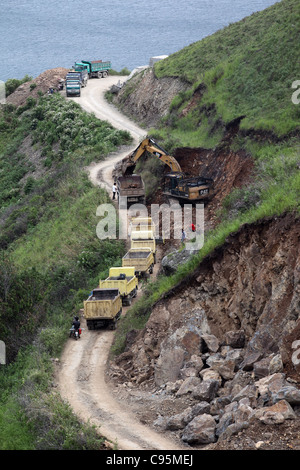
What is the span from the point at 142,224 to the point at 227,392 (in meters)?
20.6

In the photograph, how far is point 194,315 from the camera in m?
22.6

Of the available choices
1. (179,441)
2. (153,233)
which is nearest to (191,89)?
(153,233)

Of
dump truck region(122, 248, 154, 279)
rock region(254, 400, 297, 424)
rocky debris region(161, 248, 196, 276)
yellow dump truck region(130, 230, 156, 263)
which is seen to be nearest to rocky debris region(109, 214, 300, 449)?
rock region(254, 400, 297, 424)

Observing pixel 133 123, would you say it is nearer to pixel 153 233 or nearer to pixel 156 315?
pixel 153 233

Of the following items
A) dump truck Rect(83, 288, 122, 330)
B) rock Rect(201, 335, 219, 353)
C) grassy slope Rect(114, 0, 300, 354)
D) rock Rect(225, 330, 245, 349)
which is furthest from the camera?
dump truck Rect(83, 288, 122, 330)

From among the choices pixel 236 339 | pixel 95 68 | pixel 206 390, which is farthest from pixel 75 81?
pixel 206 390

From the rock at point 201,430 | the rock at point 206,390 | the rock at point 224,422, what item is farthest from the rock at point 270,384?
the rock at point 206,390

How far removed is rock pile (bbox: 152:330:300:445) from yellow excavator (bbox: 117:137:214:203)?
56.2 ft

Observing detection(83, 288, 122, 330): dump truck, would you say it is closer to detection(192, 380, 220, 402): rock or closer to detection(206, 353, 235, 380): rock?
detection(206, 353, 235, 380): rock

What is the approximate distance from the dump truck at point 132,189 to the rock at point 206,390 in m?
24.2

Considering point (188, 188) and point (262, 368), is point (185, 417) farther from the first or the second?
point (188, 188)

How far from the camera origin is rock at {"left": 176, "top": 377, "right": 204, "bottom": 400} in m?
19.2

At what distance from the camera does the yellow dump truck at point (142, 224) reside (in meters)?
37.4

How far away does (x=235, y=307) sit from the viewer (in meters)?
21.8
